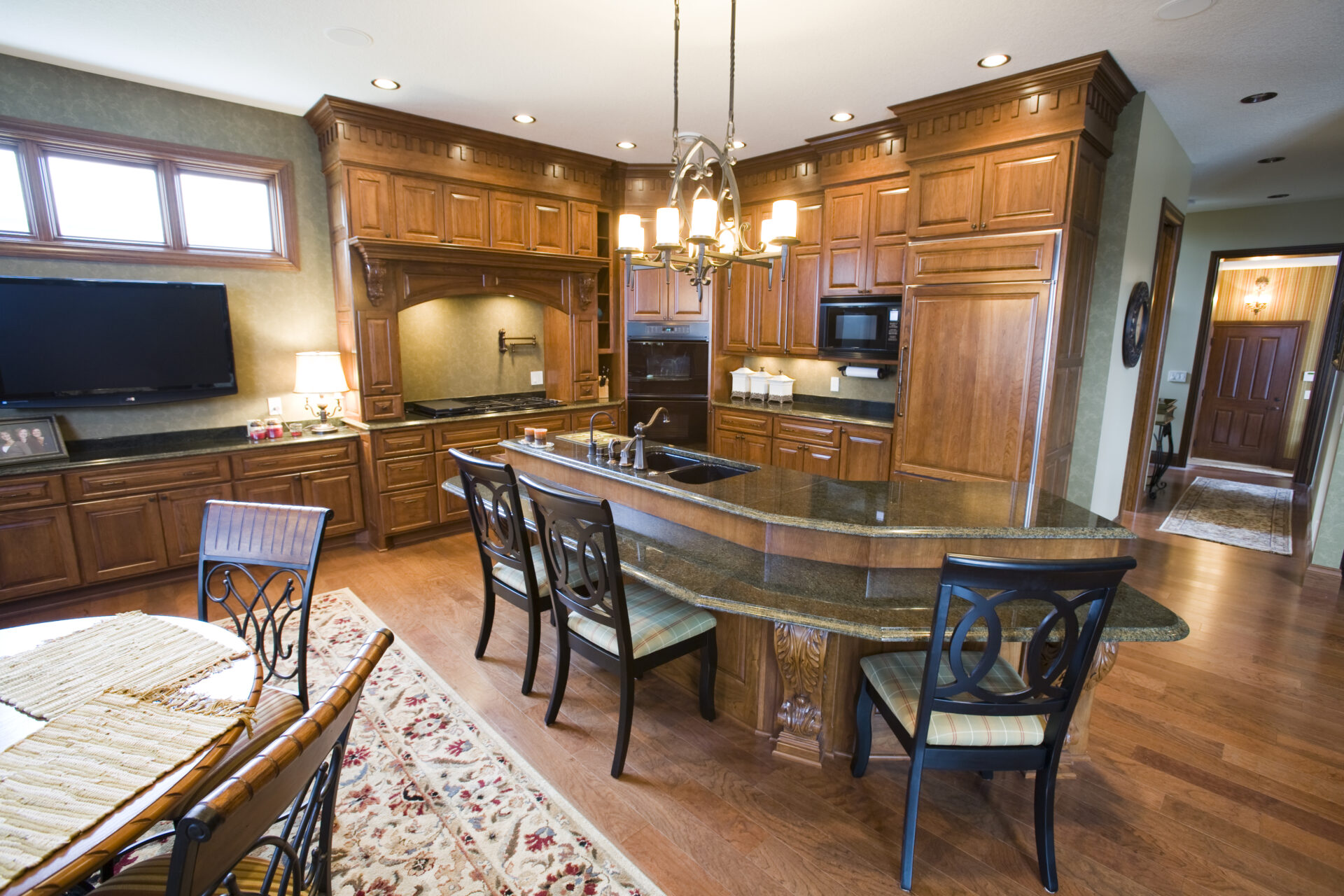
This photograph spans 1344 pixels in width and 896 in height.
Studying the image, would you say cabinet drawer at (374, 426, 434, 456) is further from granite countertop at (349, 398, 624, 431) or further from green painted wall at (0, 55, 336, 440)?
green painted wall at (0, 55, 336, 440)

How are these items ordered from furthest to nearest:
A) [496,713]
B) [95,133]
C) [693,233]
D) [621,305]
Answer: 1. [621,305]
2. [95,133]
3. [496,713]
4. [693,233]

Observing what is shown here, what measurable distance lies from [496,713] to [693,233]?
6.81ft

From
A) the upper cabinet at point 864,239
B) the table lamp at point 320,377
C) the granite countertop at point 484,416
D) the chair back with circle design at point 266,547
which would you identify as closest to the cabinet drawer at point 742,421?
the granite countertop at point 484,416

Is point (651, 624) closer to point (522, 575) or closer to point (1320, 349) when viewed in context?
point (522, 575)

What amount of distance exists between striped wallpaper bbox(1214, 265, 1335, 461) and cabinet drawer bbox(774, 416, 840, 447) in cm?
623

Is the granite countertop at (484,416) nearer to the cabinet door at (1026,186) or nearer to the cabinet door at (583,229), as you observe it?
the cabinet door at (583,229)

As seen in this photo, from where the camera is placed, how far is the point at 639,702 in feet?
8.62

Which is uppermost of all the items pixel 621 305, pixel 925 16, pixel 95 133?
pixel 925 16

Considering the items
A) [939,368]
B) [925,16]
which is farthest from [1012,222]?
[925,16]

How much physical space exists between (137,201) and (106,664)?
3.62 meters

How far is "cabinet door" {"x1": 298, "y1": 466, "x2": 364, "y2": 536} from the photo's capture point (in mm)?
4082

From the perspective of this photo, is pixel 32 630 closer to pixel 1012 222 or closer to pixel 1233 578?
pixel 1012 222

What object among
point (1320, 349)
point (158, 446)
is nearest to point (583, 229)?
point (158, 446)

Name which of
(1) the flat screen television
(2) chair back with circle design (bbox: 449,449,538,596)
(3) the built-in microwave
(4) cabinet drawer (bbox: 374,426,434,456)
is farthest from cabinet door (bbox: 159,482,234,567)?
(3) the built-in microwave
